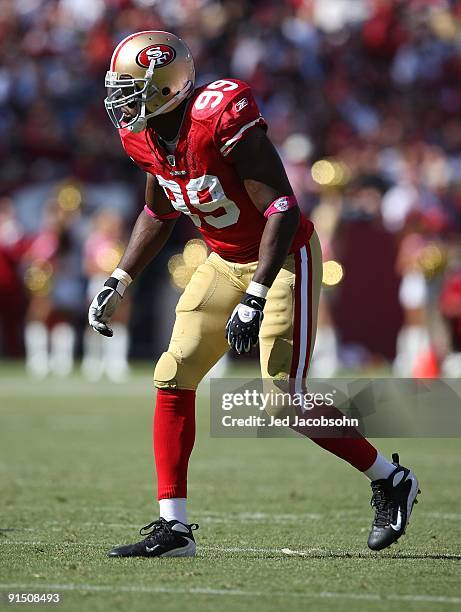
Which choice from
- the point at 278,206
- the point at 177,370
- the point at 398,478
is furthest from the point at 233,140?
the point at 398,478

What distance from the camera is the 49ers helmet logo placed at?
4020mm

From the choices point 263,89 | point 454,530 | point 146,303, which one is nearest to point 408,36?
point 263,89

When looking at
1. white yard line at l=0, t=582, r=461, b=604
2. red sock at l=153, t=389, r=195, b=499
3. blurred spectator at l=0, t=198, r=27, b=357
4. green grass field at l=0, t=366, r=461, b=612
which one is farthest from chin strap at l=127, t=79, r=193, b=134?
blurred spectator at l=0, t=198, r=27, b=357

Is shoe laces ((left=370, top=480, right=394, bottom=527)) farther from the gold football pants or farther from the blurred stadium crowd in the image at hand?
the blurred stadium crowd

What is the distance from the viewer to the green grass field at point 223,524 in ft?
10.8

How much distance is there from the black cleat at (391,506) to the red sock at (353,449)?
0.10 m

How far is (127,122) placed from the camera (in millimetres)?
4051

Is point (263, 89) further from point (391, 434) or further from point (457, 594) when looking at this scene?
point (457, 594)

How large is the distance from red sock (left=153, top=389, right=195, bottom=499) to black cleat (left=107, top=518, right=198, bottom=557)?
0.36 feet

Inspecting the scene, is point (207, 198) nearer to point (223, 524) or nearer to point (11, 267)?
point (223, 524)

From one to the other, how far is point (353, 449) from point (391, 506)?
24 centimetres

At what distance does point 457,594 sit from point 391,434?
503 centimetres

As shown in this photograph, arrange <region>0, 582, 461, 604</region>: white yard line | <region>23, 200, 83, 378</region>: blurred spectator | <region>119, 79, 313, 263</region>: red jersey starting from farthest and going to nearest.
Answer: <region>23, 200, 83, 378</region>: blurred spectator
<region>119, 79, 313, 263</region>: red jersey
<region>0, 582, 461, 604</region>: white yard line

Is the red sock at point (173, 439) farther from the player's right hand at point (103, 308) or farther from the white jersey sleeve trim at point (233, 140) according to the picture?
the white jersey sleeve trim at point (233, 140)
